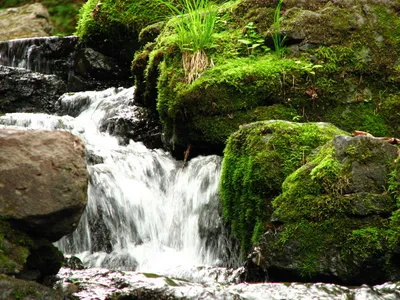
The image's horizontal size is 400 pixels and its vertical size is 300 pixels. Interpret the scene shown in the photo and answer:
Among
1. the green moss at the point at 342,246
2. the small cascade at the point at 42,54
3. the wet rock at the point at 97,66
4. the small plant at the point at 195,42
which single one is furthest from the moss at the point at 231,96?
the small cascade at the point at 42,54

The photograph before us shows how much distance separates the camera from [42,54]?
32.6 feet

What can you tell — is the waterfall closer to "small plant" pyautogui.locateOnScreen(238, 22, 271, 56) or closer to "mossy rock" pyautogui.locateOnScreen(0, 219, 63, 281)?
"mossy rock" pyautogui.locateOnScreen(0, 219, 63, 281)

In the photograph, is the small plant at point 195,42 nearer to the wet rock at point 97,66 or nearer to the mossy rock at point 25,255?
the wet rock at point 97,66

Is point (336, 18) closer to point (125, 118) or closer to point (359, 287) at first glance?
point (125, 118)

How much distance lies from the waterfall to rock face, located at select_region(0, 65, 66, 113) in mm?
2829

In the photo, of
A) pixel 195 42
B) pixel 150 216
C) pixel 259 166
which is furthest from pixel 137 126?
pixel 259 166

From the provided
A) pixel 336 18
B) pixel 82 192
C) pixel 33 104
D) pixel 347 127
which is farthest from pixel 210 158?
pixel 33 104

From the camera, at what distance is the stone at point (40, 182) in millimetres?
3416

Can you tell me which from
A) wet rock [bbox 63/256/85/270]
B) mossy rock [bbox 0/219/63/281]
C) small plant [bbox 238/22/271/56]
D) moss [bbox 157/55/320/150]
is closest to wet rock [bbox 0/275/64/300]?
mossy rock [bbox 0/219/63/281]

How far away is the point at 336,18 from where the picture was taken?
6684 millimetres

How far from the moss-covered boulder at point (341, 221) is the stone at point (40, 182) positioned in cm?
137

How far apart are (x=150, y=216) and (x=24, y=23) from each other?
349 inches

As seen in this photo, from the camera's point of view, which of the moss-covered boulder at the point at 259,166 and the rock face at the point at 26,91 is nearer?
the moss-covered boulder at the point at 259,166

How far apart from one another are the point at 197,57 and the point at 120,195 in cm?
178
